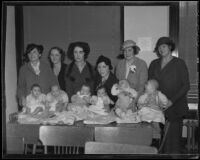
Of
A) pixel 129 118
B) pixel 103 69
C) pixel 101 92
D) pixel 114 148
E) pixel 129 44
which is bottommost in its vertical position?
pixel 114 148

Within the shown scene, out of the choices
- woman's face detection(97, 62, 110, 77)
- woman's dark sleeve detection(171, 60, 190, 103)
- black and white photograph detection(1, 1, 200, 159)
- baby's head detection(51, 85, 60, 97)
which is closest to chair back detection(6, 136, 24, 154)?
black and white photograph detection(1, 1, 200, 159)

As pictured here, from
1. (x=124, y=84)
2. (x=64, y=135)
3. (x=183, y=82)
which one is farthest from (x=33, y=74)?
(x=183, y=82)

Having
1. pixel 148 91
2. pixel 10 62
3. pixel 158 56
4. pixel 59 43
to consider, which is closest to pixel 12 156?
pixel 10 62

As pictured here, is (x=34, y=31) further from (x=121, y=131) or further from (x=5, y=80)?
(x=121, y=131)

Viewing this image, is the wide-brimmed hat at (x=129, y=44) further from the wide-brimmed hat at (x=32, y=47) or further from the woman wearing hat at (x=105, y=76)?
the wide-brimmed hat at (x=32, y=47)

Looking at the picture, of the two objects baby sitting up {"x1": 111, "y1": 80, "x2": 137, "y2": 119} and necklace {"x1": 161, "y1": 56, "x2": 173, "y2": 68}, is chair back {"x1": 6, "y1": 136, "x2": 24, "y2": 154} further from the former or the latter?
necklace {"x1": 161, "y1": 56, "x2": 173, "y2": 68}

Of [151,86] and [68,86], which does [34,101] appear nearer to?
[68,86]

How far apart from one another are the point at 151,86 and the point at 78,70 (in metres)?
0.33

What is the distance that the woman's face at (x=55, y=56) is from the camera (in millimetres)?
1812

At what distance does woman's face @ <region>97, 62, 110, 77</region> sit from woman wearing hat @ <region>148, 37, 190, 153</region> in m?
0.19

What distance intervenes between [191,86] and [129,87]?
27 centimetres

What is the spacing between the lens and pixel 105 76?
1824 mm

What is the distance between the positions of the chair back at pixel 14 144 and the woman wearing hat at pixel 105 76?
1.35ft

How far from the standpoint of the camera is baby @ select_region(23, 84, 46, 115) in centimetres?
182
